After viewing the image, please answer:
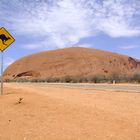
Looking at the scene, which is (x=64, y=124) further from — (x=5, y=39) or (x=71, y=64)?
(x=71, y=64)

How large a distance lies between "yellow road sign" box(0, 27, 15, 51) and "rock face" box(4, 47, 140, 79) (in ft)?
343

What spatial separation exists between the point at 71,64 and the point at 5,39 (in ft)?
370

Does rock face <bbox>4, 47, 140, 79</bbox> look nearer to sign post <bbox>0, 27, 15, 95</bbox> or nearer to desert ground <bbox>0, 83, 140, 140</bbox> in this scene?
sign post <bbox>0, 27, 15, 95</bbox>

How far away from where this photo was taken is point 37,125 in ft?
32.9

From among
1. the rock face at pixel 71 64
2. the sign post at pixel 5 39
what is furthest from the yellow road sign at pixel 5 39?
the rock face at pixel 71 64

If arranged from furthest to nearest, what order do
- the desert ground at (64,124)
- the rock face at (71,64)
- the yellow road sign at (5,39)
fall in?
the rock face at (71,64) < the yellow road sign at (5,39) < the desert ground at (64,124)

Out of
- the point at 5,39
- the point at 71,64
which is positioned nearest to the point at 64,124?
the point at 5,39

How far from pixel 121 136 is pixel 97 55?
133 metres

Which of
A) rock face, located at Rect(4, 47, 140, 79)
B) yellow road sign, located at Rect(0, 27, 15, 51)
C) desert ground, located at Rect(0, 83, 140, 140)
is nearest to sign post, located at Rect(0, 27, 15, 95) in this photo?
yellow road sign, located at Rect(0, 27, 15, 51)

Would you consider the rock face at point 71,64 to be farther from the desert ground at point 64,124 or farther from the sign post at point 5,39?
the desert ground at point 64,124

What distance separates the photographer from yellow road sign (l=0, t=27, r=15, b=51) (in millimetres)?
19719

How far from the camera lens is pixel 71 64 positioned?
435 feet

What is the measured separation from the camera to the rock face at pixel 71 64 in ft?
424

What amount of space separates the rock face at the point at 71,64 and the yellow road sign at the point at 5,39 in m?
105
